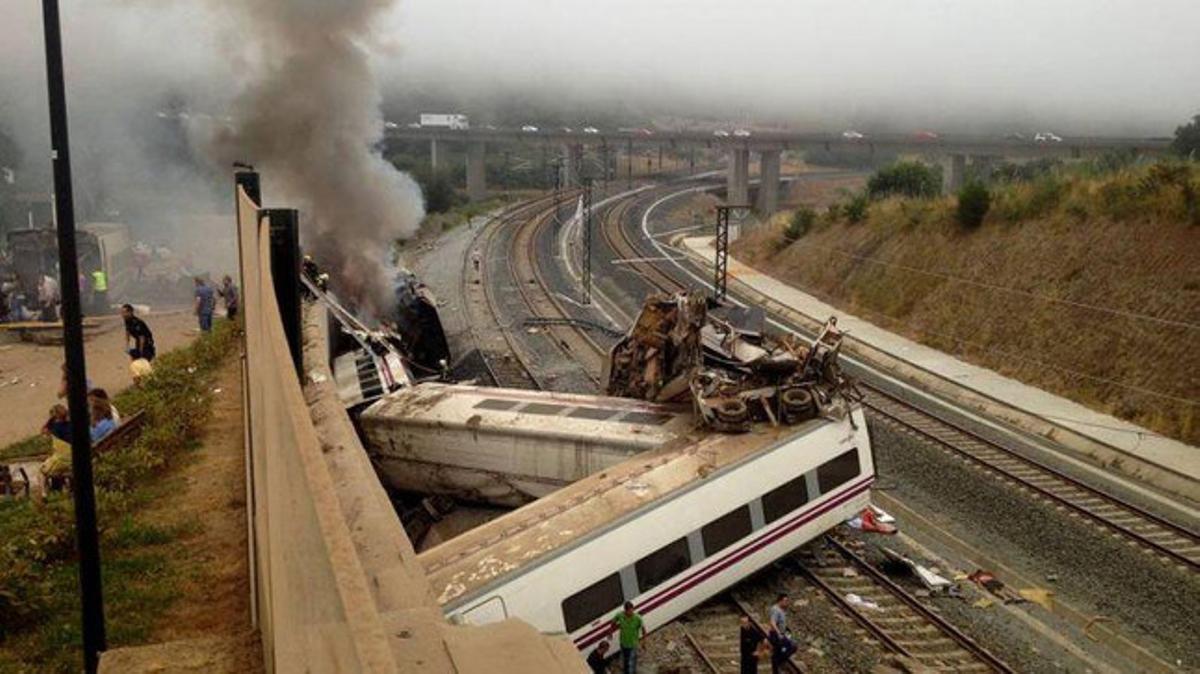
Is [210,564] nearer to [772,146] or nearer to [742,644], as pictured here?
[742,644]

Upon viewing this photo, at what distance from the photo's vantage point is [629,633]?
1214cm

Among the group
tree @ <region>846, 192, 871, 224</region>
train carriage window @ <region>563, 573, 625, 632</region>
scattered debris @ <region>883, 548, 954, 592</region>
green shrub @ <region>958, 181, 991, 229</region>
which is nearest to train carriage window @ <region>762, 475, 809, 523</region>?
scattered debris @ <region>883, 548, 954, 592</region>

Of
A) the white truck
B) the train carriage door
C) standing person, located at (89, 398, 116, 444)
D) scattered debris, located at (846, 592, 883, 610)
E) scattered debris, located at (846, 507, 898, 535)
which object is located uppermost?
the white truck

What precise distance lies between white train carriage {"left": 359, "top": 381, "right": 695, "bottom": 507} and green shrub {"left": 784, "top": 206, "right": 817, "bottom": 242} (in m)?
33.3

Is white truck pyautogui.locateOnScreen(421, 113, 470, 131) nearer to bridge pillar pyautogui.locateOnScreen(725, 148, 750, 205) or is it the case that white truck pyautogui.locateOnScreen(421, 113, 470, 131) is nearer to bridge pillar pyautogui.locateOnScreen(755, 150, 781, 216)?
bridge pillar pyautogui.locateOnScreen(725, 148, 750, 205)

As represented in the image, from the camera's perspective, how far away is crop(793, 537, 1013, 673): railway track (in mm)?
13062

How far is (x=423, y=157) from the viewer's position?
4220 inches

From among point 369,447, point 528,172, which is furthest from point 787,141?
point 369,447

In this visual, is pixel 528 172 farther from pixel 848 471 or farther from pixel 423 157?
pixel 848 471

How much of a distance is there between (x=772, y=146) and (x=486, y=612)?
73.9 metres

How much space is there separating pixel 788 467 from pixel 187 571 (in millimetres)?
8120

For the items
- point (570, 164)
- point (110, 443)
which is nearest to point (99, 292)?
point (110, 443)

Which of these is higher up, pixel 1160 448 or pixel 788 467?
pixel 788 467

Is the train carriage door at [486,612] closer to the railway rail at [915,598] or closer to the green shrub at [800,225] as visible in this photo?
the railway rail at [915,598]
